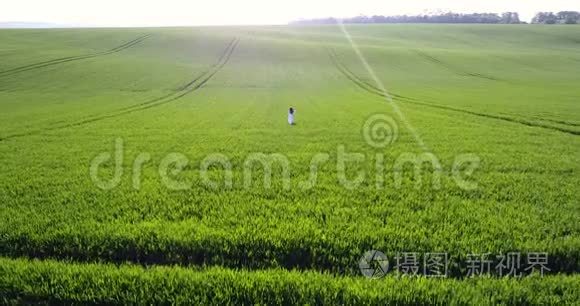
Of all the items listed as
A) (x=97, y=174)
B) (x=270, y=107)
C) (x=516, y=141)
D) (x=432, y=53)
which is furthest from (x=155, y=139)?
(x=432, y=53)

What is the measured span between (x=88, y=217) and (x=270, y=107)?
22.0 metres

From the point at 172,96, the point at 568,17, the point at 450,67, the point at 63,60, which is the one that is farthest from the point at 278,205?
the point at 568,17

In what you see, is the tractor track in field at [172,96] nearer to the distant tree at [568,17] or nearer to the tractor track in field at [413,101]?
the tractor track in field at [413,101]

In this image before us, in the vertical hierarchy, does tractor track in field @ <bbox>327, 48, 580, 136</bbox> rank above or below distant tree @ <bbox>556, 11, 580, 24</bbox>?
below

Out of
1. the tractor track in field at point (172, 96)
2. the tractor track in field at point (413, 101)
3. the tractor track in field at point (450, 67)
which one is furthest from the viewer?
the tractor track in field at point (450, 67)

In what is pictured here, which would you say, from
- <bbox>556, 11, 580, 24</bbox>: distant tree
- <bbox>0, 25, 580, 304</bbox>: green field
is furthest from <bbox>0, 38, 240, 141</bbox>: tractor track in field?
<bbox>556, 11, 580, 24</bbox>: distant tree

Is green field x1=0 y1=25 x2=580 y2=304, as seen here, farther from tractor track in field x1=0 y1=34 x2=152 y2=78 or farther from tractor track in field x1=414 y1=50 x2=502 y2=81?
tractor track in field x1=414 y1=50 x2=502 y2=81

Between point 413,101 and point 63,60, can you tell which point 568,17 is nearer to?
point 413,101

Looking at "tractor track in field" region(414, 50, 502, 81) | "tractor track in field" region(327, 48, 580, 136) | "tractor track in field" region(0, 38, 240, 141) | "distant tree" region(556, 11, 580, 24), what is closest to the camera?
"tractor track in field" region(327, 48, 580, 136)

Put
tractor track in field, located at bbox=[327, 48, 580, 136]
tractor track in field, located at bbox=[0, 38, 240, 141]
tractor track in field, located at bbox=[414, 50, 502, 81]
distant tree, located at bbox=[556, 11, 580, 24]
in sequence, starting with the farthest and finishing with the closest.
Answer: distant tree, located at bbox=[556, 11, 580, 24]
tractor track in field, located at bbox=[414, 50, 502, 81]
tractor track in field, located at bbox=[0, 38, 240, 141]
tractor track in field, located at bbox=[327, 48, 580, 136]

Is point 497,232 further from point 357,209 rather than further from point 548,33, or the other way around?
point 548,33

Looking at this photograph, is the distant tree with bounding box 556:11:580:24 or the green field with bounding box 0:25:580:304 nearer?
the green field with bounding box 0:25:580:304

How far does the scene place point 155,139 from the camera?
16859 millimetres

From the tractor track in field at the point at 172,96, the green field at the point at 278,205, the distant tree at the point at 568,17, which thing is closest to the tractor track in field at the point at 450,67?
the green field at the point at 278,205
